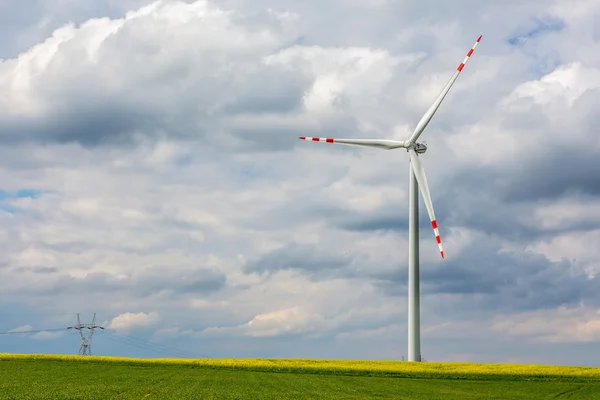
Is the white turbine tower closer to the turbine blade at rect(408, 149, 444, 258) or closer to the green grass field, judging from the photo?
the turbine blade at rect(408, 149, 444, 258)

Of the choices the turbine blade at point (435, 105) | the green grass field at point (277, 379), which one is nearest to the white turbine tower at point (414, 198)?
the turbine blade at point (435, 105)

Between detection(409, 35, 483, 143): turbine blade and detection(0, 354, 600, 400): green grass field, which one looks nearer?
detection(0, 354, 600, 400): green grass field

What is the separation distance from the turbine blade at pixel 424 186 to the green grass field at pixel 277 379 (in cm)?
1481

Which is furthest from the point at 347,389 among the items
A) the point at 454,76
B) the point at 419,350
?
the point at 454,76

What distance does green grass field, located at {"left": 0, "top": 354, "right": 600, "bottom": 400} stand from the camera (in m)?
54.8

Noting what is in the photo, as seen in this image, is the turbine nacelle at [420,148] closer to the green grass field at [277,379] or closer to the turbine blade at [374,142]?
the turbine blade at [374,142]

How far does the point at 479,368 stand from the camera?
8319 cm

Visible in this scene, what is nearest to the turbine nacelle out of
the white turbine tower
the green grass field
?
the white turbine tower

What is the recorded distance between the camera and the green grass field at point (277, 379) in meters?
54.8

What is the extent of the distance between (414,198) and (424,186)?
1952mm

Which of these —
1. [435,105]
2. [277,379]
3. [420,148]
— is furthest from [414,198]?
[277,379]

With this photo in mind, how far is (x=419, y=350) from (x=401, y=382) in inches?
535

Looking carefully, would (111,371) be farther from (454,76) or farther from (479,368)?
(454,76)

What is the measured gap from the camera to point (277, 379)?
2785 inches
